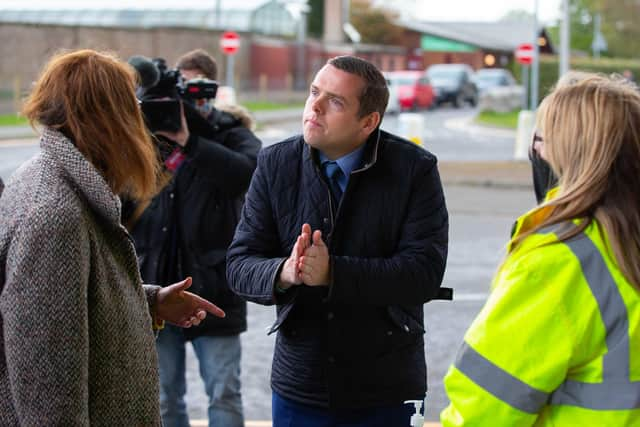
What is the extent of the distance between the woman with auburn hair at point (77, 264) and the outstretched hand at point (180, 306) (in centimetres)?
38

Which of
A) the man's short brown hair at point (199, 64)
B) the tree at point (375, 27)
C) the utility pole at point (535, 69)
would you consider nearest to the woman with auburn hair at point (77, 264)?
the man's short brown hair at point (199, 64)

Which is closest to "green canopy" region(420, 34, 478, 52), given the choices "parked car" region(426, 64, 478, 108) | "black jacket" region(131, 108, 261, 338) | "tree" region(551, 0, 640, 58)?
"tree" region(551, 0, 640, 58)

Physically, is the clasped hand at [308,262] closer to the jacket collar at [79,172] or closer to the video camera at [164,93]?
the jacket collar at [79,172]

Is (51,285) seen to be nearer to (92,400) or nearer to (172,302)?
(92,400)

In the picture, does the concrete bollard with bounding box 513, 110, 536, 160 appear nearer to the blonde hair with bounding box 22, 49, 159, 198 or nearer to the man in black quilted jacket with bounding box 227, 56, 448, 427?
the man in black quilted jacket with bounding box 227, 56, 448, 427

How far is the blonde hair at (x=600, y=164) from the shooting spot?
232cm

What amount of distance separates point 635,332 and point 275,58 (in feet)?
175

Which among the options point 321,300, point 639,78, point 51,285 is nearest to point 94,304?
point 51,285

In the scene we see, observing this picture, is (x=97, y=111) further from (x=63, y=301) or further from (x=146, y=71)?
(x=146, y=71)

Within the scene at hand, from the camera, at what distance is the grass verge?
3453 cm

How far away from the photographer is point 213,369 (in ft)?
15.2

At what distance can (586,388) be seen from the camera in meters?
2.31

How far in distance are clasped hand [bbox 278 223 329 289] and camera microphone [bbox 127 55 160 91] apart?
4.90 feet

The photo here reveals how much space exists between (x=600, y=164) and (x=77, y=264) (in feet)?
4.08
